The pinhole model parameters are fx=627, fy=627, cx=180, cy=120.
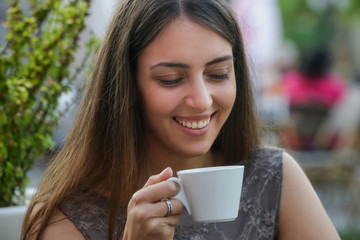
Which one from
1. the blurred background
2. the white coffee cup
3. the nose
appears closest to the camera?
the white coffee cup

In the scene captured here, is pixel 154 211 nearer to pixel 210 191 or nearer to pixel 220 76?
pixel 210 191

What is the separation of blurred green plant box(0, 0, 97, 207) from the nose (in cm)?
73

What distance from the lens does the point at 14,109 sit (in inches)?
98.1

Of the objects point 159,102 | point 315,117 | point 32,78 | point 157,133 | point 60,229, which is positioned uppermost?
point 32,78

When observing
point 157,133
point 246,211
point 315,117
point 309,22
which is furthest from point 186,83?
point 309,22

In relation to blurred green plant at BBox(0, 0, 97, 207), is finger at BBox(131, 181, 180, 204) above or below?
below

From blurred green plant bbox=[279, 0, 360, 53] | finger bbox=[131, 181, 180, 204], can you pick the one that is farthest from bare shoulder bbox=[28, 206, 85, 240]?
blurred green plant bbox=[279, 0, 360, 53]

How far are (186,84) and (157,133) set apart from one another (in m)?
0.24

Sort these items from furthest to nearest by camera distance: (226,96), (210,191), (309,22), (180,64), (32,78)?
(309,22) < (32,78) < (226,96) < (180,64) < (210,191)

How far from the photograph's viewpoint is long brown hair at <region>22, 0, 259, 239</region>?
7.13 ft

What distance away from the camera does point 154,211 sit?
1.74m

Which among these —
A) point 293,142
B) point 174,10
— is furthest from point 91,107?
point 293,142

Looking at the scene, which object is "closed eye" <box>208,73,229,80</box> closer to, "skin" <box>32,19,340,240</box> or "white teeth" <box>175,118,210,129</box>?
"skin" <box>32,19,340,240</box>

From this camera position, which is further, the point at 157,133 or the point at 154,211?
the point at 157,133
